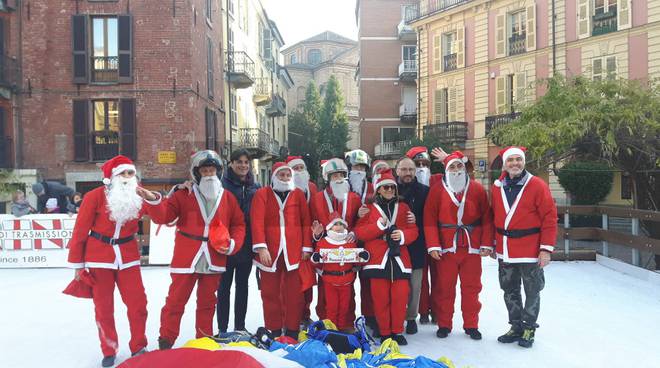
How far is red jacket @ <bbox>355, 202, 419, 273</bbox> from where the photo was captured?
471 centimetres

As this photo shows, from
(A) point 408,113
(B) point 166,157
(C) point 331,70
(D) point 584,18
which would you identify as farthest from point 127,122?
(C) point 331,70

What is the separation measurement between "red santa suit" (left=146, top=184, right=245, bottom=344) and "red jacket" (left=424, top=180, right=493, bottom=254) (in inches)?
73.3

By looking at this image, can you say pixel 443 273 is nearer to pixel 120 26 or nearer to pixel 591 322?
pixel 591 322

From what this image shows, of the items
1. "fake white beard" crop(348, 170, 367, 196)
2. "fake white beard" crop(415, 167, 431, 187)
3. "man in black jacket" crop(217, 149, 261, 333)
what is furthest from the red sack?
"fake white beard" crop(415, 167, 431, 187)

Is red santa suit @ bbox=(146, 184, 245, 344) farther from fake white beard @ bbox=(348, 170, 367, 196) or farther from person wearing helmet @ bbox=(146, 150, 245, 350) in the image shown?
fake white beard @ bbox=(348, 170, 367, 196)

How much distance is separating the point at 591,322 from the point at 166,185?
13.5 m

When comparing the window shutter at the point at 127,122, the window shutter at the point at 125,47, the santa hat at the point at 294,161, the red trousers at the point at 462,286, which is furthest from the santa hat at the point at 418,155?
the window shutter at the point at 125,47

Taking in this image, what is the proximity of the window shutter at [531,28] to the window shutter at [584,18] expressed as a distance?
1958mm

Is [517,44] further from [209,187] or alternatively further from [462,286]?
[209,187]

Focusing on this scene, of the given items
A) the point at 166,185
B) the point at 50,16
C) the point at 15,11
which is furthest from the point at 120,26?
the point at 166,185

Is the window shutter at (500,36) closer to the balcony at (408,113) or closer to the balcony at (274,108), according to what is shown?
the balcony at (408,113)

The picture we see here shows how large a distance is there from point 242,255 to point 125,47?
13754mm

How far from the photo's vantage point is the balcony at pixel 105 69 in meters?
16.5

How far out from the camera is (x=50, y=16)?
634 inches
